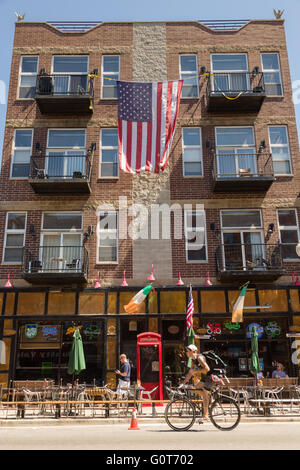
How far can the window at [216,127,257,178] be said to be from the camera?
1911 centimetres

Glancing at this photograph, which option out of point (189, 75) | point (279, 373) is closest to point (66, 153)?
point (189, 75)

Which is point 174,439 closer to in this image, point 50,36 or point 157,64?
point 157,64

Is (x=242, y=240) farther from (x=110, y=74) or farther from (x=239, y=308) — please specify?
(x=110, y=74)

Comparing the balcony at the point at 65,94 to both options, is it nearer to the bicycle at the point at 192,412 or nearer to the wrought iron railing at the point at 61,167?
the wrought iron railing at the point at 61,167

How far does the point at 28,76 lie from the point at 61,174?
561 centimetres

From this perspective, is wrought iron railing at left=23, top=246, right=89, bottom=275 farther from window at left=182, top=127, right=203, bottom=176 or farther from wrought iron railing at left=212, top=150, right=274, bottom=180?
wrought iron railing at left=212, top=150, right=274, bottom=180

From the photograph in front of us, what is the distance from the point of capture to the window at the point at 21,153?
63.4ft

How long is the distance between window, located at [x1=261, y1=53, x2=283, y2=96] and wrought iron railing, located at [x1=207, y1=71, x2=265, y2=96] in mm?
629

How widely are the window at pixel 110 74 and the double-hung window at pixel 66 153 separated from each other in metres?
2.32

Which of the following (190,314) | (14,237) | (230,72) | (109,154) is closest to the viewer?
(190,314)

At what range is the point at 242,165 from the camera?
63.1ft

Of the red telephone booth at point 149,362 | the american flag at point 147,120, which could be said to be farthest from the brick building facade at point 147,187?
the american flag at point 147,120

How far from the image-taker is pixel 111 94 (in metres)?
20.5
